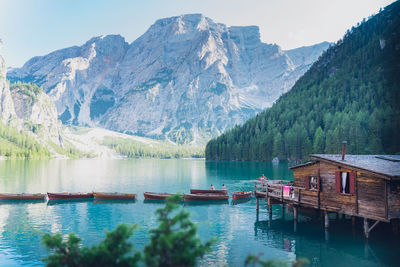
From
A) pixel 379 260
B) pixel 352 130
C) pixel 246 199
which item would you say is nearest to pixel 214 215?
pixel 246 199

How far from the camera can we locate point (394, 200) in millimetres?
32031

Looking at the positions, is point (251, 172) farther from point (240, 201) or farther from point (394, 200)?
point (394, 200)

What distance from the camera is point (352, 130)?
139125 mm

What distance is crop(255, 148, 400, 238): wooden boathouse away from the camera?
105 ft

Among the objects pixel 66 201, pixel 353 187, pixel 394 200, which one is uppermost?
pixel 353 187

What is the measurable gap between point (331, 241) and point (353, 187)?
275 inches

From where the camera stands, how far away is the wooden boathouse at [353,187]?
1260 inches

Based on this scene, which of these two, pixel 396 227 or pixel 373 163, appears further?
pixel 373 163

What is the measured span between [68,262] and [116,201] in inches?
2064

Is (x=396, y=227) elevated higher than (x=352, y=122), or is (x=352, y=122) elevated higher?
(x=352, y=122)

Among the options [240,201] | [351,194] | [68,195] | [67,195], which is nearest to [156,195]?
[240,201]

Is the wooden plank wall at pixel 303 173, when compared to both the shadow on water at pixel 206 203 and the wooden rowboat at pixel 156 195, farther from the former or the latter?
the wooden rowboat at pixel 156 195

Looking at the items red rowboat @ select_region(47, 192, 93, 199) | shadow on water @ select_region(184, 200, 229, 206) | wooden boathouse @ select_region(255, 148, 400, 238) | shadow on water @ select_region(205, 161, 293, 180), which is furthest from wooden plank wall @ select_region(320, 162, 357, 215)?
shadow on water @ select_region(205, 161, 293, 180)

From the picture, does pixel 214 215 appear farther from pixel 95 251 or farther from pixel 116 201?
pixel 95 251
